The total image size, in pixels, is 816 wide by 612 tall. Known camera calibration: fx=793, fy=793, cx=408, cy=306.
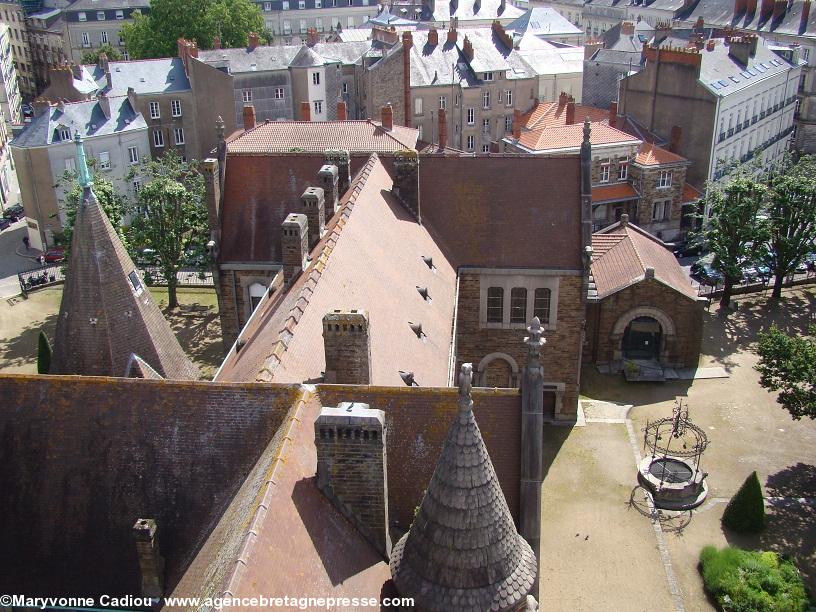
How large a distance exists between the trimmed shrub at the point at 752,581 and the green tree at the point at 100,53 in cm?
8964

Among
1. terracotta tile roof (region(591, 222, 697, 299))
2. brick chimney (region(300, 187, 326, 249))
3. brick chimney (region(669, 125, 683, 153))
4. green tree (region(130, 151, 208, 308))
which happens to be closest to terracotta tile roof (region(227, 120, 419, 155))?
green tree (region(130, 151, 208, 308))

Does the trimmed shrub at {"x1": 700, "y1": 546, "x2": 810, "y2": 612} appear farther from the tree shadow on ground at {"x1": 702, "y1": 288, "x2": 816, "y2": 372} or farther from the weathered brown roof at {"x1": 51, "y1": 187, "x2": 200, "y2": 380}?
the weathered brown roof at {"x1": 51, "y1": 187, "x2": 200, "y2": 380}

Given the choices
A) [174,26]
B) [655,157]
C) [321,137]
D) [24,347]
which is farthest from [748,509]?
[174,26]

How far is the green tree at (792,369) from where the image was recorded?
31.4m

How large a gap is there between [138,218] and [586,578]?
34.4 metres

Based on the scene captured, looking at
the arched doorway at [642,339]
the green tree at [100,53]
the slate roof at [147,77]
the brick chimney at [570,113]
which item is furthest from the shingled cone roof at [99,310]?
the green tree at [100,53]

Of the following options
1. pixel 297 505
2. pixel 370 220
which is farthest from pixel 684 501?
pixel 297 505

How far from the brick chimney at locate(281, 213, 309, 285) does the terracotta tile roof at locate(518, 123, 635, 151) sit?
35.7m

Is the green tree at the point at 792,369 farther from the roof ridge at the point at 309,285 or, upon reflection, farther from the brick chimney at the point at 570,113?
the brick chimney at the point at 570,113

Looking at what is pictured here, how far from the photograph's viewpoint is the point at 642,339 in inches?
1690

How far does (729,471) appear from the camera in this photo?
34.6 meters

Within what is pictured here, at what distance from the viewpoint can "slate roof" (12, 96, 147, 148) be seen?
6088 centimetres

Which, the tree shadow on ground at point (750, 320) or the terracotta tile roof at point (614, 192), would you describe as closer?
the tree shadow on ground at point (750, 320)

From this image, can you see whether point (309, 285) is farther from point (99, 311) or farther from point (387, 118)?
point (387, 118)
